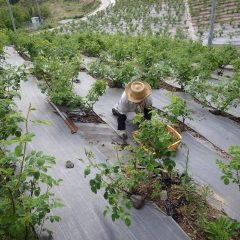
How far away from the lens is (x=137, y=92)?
516 centimetres

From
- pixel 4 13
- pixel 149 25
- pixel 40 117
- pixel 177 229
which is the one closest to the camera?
pixel 177 229

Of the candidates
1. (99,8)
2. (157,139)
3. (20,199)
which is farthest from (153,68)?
(99,8)

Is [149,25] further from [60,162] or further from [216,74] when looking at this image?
[60,162]

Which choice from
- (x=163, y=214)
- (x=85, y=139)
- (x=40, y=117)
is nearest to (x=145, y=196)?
(x=163, y=214)

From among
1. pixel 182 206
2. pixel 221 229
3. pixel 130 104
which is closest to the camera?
pixel 221 229

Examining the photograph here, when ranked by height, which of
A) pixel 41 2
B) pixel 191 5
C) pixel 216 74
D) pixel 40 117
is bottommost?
pixel 41 2

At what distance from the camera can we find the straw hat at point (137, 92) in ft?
17.0

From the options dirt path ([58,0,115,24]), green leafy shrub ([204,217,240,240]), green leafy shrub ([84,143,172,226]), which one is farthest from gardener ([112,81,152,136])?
dirt path ([58,0,115,24])

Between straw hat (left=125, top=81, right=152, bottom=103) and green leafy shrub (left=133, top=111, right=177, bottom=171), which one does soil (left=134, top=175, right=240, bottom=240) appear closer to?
green leafy shrub (left=133, top=111, right=177, bottom=171)

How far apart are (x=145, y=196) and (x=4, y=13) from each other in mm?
30054

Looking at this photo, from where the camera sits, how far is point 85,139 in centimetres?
557

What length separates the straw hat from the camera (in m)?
5.19

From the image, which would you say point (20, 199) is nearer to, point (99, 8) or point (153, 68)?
point (153, 68)

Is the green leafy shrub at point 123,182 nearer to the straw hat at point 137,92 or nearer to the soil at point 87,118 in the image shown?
the straw hat at point 137,92
